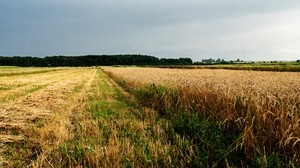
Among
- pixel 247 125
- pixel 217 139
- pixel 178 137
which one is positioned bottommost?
pixel 178 137

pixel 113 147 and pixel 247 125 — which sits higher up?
pixel 247 125

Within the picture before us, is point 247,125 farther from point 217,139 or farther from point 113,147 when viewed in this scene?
point 113,147

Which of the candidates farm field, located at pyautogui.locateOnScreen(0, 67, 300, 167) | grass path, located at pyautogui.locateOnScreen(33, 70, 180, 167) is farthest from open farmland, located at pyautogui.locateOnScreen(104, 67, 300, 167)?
grass path, located at pyautogui.locateOnScreen(33, 70, 180, 167)

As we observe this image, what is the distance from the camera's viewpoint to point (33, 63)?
174 meters

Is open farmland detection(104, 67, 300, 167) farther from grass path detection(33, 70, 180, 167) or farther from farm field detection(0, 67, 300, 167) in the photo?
grass path detection(33, 70, 180, 167)

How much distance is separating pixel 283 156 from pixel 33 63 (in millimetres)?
179345

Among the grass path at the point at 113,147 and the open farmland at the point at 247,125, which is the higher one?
the open farmland at the point at 247,125

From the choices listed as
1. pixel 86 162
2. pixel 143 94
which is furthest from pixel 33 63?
pixel 86 162

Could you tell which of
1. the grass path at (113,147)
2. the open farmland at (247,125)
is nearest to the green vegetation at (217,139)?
the open farmland at (247,125)

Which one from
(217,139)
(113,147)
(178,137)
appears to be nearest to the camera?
(113,147)

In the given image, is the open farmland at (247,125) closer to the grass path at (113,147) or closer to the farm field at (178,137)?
the farm field at (178,137)

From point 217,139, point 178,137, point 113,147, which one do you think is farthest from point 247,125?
point 113,147

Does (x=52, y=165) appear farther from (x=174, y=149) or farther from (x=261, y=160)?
(x=261, y=160)

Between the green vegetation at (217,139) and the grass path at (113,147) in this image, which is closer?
the green vegetation at (217,139)
